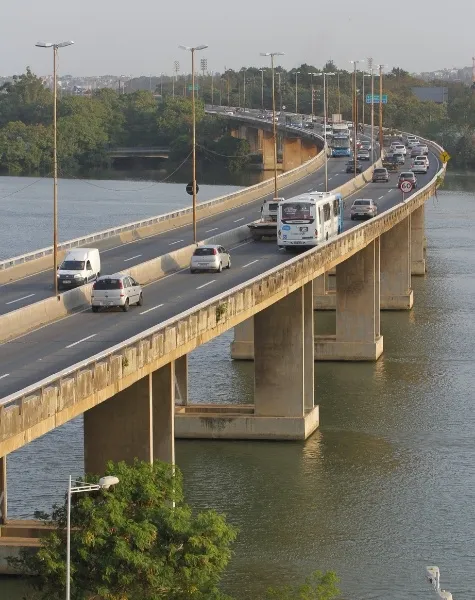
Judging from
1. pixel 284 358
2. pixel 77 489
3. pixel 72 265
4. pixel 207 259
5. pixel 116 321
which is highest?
pixel 72 265

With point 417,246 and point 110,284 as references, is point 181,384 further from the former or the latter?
point 417,246

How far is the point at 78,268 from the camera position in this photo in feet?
181

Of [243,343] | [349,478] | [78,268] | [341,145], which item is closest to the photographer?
[349,478]

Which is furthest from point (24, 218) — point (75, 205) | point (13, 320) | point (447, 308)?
point (13, 320)

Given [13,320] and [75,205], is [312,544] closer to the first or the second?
[13,320]

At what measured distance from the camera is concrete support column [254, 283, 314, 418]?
55.5 metres

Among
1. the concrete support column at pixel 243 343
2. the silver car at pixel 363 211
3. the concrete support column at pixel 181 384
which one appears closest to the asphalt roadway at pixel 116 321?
the concrete support column at pixel 181 384

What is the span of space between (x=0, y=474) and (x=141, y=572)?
372 inches

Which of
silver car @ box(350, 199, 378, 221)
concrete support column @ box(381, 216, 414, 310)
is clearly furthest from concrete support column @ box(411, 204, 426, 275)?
silver car @ box(350, 199, 378, 221)

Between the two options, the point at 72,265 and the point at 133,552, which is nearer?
the point at 133,552

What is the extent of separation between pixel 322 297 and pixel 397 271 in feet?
22.1

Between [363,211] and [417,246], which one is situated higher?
[363,211]

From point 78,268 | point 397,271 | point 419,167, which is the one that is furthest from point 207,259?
point 419,167

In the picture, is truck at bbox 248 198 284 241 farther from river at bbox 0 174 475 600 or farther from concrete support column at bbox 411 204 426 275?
concrete support column at bbox 411 204 426 275
